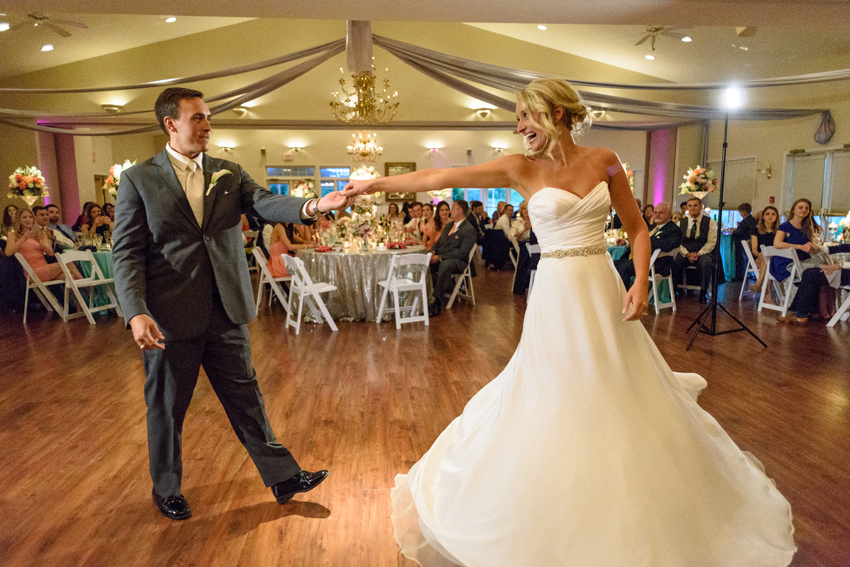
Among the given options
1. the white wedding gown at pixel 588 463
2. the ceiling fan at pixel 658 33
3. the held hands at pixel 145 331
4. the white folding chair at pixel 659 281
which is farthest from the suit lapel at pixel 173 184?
the ceiling fan at pixel 658 33

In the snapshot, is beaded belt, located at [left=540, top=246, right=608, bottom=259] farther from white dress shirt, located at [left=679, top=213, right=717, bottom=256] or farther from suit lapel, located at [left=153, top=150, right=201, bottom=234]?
white dress shirt, located at [left=679, top=213, right=717, bottom=256]

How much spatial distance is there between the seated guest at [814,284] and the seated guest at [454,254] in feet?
11.4

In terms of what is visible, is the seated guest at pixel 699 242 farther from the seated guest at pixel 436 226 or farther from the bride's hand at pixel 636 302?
the bride's hand at pixel 636 302

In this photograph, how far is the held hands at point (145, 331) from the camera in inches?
75.5

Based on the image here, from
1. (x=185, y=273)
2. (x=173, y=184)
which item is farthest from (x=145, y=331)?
(x=173, y=184)

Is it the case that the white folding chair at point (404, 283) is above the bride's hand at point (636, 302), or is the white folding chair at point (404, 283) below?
below

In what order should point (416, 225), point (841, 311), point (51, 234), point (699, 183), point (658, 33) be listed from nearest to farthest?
point (841, 311) < point (51, 234) < point (699, 183) < point (658, 33) < point (416, 225)

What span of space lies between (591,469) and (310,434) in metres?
1.84

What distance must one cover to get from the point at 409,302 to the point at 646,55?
24.1 feet

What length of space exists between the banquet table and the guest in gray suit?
400 cm

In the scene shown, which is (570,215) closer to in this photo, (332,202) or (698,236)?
(332,202)

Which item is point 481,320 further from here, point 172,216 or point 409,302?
point 172,216

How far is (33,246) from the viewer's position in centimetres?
673

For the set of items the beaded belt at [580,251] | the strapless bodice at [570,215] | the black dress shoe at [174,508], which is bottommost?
the black dress shoe at [174,508]
